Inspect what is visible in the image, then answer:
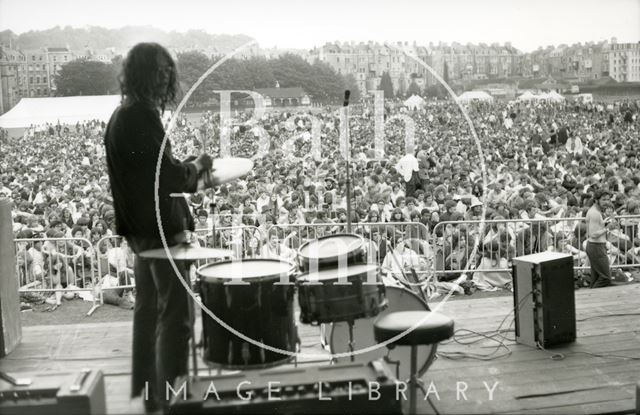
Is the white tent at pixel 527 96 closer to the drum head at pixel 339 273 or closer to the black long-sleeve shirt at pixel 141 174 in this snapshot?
the drum head at pixel 339 273

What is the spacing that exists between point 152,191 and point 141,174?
0.30 feet

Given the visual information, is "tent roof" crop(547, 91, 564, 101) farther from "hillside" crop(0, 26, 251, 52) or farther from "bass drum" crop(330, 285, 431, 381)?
"bass drum" crop(330, 285, 431, 381)

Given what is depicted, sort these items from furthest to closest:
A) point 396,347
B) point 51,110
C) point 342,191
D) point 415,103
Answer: point 415,103, point 51,110, point 342,191, point 396,347

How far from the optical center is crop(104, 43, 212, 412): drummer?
10.0 ft

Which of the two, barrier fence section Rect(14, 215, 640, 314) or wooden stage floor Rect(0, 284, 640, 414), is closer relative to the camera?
wooden stage floor Rect(0, 284, 640, 414)

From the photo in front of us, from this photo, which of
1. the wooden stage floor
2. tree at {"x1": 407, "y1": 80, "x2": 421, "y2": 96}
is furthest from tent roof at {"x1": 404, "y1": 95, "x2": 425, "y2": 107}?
the wooden stage floor

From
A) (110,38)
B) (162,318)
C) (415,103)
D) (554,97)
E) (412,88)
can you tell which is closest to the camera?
(162,318)

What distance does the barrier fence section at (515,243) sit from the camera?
741 cm

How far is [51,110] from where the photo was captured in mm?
18594

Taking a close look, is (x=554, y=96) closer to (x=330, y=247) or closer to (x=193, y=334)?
(x=330, y=247)

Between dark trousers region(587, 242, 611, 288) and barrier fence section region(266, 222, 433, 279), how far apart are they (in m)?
1.60

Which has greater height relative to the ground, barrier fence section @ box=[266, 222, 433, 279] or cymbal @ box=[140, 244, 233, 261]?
cymbal @ box=[140, 244, 233, 261]

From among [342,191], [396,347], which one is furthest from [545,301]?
[342,191]

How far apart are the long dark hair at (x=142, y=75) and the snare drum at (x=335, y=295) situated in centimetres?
109
